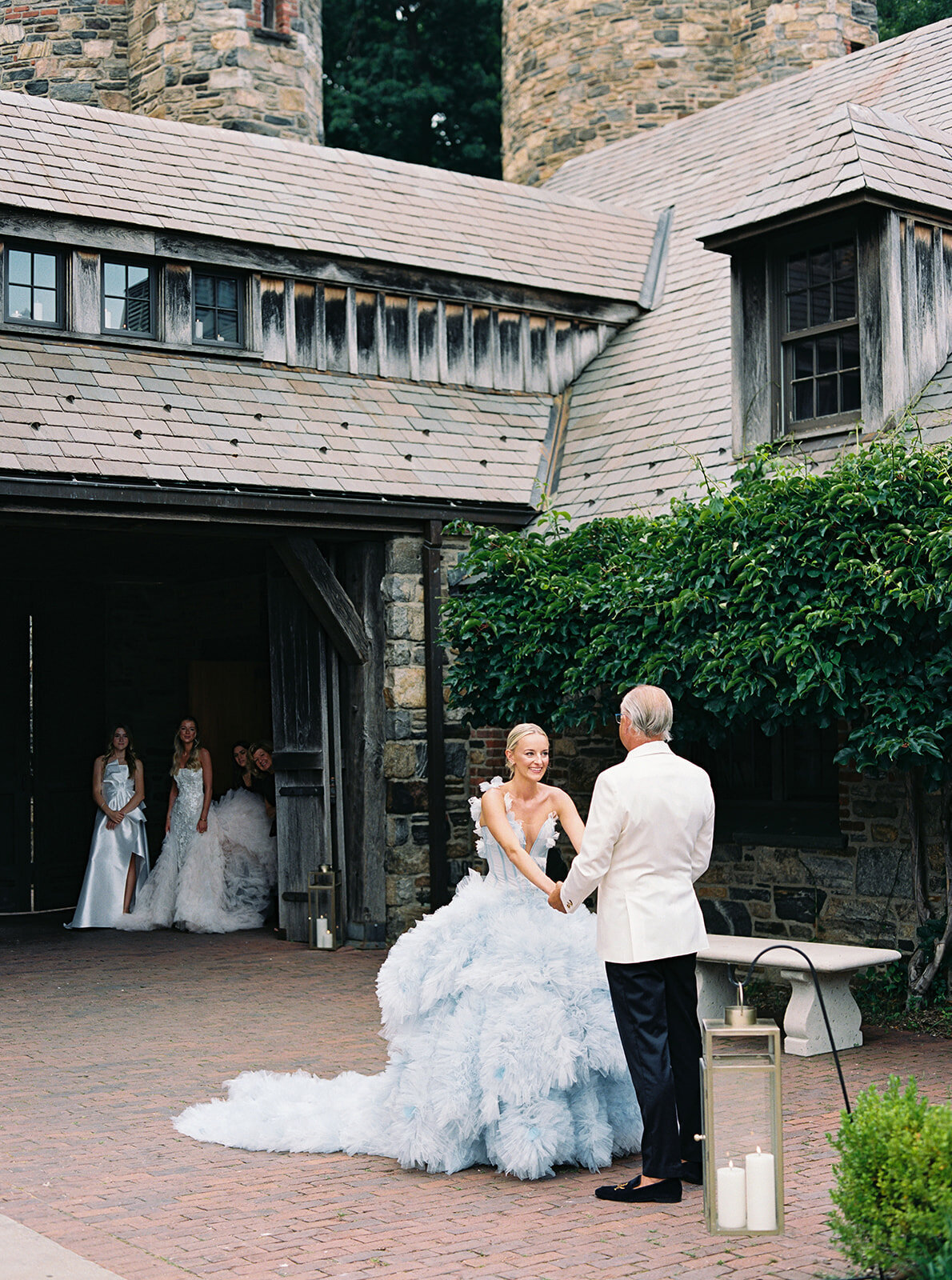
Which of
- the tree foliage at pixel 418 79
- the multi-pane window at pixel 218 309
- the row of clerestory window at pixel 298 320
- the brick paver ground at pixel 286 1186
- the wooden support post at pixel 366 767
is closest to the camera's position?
the brick paver ground at pixel 286 1186

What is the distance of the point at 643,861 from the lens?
539 cm

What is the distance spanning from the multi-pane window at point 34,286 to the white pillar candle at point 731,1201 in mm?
8556

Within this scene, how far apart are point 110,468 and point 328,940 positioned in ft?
13.3

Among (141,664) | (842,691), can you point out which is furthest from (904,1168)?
(141,664)

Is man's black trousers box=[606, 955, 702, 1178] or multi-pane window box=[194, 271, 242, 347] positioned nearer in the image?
man's black trousers box=[606, 955, 702, 1178]

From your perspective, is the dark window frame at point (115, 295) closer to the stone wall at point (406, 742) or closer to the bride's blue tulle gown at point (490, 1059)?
the stone wall at point (406, 742)

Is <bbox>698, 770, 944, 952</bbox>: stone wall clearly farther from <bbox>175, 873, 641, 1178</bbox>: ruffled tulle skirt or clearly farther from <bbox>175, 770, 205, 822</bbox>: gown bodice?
<bbox>175, 770, 205, 822</bbox>: gown bodice

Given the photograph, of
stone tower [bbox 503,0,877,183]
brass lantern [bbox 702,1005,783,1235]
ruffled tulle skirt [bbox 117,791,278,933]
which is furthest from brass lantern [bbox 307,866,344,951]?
stone tower [bbox 503,0,877,183]

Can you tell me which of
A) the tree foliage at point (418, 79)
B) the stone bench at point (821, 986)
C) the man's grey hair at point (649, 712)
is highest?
the tree foliage at point (418, 79)

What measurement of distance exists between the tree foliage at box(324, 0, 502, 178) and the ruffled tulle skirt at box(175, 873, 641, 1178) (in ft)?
77.7

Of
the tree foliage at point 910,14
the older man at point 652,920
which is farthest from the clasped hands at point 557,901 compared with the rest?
the tree foliage at point 910,14

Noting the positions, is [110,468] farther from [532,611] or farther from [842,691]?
[842,691]

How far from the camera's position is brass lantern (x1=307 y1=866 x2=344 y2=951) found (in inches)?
468

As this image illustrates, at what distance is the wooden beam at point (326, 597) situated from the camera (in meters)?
11.6
